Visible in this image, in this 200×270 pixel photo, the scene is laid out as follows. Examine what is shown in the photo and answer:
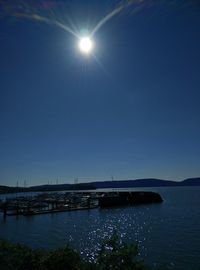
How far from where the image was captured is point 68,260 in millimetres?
12414

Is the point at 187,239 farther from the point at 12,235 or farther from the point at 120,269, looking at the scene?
the point at 120,269

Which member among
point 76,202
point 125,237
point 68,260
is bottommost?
point 125,237

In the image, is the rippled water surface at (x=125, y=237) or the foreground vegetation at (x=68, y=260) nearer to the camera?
the foreground vegetation at (x=68, y=260)

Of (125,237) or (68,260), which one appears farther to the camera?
(125,237)

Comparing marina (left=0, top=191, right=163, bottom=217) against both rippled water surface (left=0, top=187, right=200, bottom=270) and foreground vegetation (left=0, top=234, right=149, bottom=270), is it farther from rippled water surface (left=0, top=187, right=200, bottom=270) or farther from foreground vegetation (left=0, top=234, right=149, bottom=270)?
foreground vegetation (left=0, top=234, right=149, bottom=270)

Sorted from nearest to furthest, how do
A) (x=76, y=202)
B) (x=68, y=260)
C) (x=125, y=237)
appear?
(x=68, y=260), (x=125, y=237), (x=76, y=202)

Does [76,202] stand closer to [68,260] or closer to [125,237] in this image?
[125,237]

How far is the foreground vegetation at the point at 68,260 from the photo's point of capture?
1148 cm

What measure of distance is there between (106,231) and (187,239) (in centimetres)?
1696

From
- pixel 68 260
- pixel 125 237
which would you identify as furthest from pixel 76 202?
pixel 68 260

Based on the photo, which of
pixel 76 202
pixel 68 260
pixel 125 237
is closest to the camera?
pixel 68 260

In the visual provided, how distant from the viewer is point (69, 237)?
4441 cm

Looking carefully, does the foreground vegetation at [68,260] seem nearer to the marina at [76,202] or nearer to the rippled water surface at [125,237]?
the rippled water surface at [125,237]

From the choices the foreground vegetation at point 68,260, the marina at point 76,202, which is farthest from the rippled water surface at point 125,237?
the marina at point 76,202
